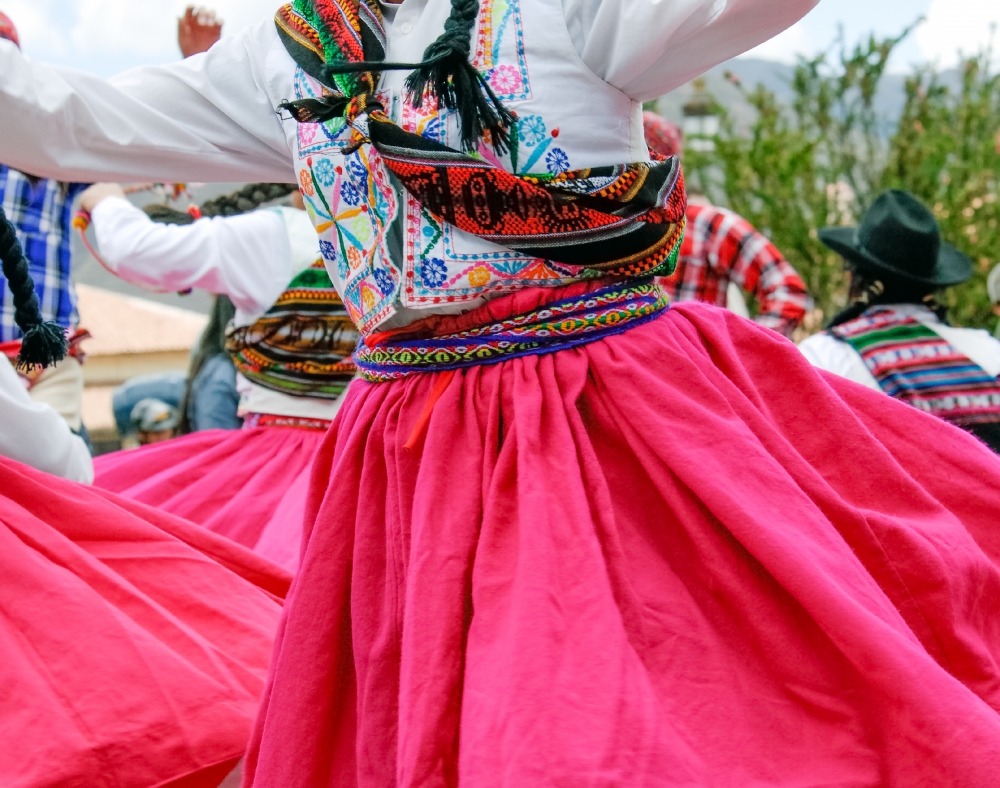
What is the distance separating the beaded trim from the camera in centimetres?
331

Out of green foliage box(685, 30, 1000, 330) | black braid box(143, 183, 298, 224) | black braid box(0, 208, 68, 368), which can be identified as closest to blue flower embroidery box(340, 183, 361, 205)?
black braid box(0, 208, 68, 368)

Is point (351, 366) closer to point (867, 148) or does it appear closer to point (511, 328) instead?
point (511, 328)

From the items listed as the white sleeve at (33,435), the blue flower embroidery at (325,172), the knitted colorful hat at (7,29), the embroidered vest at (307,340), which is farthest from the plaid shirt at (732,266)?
the blue flower embroidery at (325,172)

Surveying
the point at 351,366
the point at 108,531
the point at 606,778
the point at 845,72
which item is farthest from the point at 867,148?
the point at 606,778

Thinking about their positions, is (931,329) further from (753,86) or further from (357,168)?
(753,86)

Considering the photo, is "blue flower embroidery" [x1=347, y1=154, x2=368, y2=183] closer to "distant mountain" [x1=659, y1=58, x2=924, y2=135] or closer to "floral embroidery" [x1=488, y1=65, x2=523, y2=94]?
"floral embroidery" [x1=488, y1=65, x2=523, y2=94]

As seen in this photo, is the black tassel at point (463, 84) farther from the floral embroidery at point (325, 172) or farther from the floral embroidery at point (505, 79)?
the floral embroidery at point (325, 172)

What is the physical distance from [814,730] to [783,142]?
7.35m

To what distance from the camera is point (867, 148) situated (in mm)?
8656

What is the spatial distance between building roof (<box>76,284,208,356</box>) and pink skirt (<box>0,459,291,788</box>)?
33.8 ft

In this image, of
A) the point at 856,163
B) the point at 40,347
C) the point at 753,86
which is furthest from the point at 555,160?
the point at 753,86

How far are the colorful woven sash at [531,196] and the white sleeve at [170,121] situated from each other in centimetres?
19

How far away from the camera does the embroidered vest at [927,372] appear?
11.3 feet

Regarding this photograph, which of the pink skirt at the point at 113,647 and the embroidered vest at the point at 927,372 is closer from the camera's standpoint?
the pink skirt at the point at 113,647
